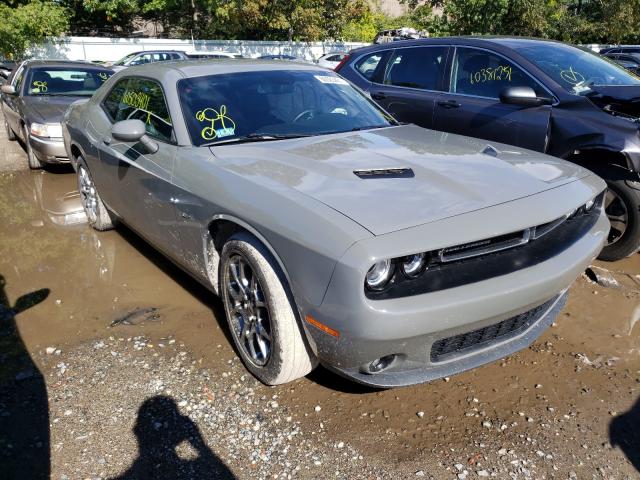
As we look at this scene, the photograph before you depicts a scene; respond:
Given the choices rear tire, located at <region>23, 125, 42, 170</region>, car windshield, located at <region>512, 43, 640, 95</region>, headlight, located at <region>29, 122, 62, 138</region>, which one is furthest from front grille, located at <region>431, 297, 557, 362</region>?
rear tire, located at <region>23, 125, 42, 170</region>

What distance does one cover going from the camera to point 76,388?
8.90 ft

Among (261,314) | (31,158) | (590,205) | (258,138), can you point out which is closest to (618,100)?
(590,205)

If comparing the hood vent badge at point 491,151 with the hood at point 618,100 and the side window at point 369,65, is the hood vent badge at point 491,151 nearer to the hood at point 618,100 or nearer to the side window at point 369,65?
the hood at point 618,100

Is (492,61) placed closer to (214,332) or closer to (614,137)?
(614,137)

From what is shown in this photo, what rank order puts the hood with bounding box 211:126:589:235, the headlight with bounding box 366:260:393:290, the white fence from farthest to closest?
the white fence, the hood with bounding box 211:126:589:235, the headlight with bounding box 366:260:393:290

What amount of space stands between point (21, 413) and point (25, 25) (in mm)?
19473

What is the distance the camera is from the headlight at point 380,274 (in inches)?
82.0

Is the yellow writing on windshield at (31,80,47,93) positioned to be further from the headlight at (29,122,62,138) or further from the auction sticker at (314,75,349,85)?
the auction sticker at (314,75,349,85)

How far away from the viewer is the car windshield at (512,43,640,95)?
438 cm

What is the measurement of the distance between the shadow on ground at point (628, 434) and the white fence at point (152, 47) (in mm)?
26659

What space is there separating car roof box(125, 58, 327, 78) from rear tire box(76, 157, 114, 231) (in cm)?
129

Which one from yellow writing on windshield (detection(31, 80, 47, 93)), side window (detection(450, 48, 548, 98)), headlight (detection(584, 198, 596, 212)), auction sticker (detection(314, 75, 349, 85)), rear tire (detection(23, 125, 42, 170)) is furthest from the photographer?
yellow writing on windshield (detection(31, 80, 47, 93))

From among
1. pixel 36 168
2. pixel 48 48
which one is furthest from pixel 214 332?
pixel 48 48

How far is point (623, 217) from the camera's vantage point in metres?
3.97
